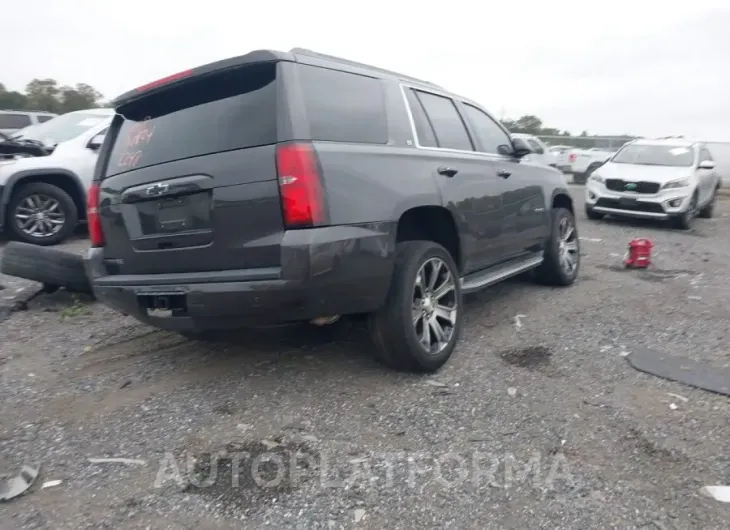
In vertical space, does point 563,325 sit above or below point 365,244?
below

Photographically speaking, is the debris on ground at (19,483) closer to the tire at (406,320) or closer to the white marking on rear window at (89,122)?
the tire at (406,320)

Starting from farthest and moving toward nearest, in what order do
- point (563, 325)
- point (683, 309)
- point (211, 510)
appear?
point (683, 309) < point (563, 325) < point (211, 510)

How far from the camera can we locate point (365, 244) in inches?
131

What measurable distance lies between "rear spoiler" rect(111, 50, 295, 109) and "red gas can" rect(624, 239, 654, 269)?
5.28 m

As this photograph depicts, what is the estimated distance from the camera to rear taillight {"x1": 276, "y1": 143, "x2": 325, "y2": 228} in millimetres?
3094

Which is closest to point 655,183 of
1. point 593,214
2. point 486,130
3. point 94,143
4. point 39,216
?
point 593,214

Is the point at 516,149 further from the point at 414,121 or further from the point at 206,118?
the point at 206,118

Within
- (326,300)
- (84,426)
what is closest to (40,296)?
(84,426)

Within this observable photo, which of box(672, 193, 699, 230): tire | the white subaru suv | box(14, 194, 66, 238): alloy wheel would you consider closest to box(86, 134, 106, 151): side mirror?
box(14, 194, 66, 238): alloy wheel

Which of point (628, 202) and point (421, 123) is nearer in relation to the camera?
point (421, 123)

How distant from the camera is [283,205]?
310 centimetres

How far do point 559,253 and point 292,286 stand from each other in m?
3.76

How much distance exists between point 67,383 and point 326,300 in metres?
1.84

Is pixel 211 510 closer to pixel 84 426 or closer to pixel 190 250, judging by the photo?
pixel 84 426
